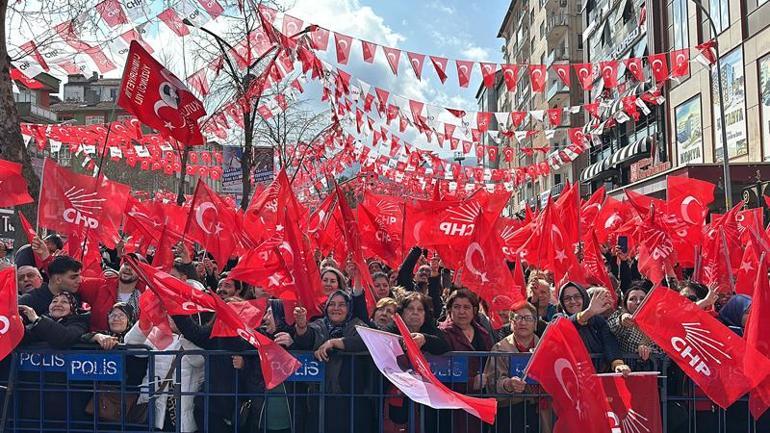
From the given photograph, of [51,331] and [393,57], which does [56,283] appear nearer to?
[51,331]

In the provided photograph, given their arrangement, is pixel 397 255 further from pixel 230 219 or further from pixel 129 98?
pixel 129 98

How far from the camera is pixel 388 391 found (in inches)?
198

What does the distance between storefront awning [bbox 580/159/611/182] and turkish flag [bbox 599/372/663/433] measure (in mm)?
42352

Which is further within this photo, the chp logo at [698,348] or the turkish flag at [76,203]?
the turkish flag at [76,203]

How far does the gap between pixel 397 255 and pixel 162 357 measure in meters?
6.65

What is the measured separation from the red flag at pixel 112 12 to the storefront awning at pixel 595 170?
128 feet

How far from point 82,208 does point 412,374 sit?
17.3ft

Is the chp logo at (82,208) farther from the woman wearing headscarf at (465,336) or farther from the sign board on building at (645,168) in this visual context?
the sign board on building at (645,168)

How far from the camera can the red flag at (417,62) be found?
12672 mm

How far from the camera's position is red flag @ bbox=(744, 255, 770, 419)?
A: 4672mm

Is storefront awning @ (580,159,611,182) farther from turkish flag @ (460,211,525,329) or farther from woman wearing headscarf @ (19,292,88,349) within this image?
woman wearing headscarf @ (19,292,88,349)

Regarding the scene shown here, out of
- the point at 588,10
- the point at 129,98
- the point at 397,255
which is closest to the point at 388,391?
the point at 129,98

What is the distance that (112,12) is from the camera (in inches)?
399

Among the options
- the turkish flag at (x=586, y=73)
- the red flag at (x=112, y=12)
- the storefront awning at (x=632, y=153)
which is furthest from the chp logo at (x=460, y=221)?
the storefront awning at (x=632, y=153)
